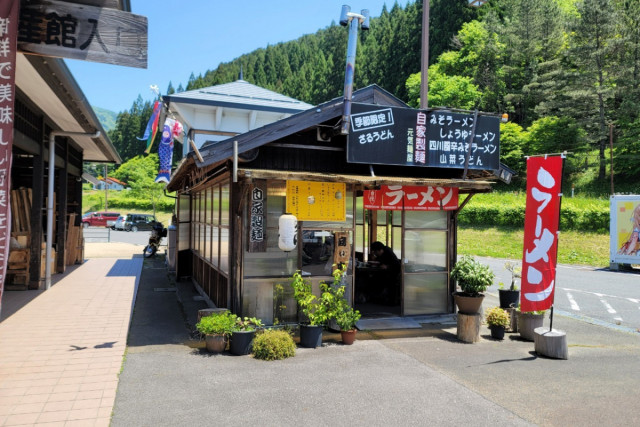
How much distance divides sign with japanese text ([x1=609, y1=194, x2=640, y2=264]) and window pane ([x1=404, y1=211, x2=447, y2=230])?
1540 centimetres

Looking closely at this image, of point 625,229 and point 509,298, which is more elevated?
point 625,229

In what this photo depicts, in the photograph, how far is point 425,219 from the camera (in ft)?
33.2

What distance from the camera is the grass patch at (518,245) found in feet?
81.0

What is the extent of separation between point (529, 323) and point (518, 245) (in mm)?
21891

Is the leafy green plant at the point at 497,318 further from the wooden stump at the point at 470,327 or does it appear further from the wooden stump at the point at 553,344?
the wooden stump at the point at 553,344

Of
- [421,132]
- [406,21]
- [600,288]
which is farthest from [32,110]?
[406,21]

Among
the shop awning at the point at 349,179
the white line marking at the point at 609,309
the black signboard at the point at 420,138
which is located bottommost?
the white line marking at the point at 609,309

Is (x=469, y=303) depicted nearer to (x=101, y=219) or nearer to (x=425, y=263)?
(x=425, y=263)

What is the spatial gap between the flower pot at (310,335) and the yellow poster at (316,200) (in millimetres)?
2081

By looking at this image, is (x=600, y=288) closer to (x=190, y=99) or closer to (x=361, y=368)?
(x=361, y=368)

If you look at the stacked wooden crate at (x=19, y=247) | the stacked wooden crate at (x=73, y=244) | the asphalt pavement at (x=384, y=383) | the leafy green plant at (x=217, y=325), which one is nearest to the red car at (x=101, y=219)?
the stacked wooden crate at (x=73, y=244)

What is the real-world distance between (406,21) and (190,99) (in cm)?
4681

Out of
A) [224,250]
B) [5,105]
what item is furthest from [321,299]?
[5,105]

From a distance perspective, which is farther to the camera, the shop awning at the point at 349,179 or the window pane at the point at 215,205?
the window pane at the point at 215,205
